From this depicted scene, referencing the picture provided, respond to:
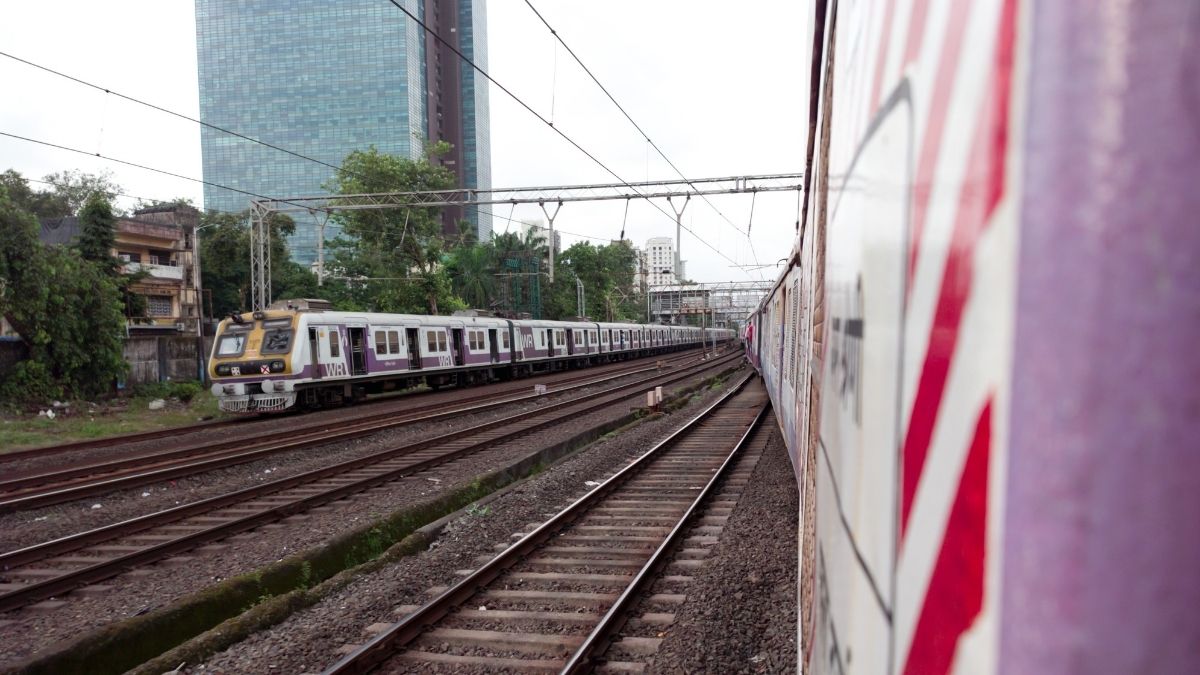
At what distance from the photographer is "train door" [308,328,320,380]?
732 inches

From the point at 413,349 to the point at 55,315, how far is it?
9722mm

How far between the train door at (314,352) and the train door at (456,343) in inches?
277

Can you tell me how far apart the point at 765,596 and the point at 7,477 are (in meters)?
11.4

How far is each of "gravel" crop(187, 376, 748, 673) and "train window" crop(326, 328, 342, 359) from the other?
35.3ft

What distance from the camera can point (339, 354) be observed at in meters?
19.8

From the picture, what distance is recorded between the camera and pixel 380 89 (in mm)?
121375

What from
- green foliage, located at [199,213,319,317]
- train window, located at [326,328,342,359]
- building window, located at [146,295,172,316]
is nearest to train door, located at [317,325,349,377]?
train window, located at [326,328,342,359]

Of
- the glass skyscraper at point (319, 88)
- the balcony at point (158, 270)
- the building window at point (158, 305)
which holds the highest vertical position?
the glass skyscraper at point (319, 88)

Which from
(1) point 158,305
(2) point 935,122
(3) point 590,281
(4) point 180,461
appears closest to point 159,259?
(1) point 158,305

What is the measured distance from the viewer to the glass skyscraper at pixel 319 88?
11956cm

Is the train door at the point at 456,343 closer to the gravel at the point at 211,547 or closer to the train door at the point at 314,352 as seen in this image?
the train door at the point at 314,352

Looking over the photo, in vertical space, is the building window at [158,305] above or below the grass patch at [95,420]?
above

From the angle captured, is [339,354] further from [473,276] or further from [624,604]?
[473,276]

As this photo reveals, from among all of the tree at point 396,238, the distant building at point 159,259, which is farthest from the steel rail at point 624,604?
the distant building at point 159,259
